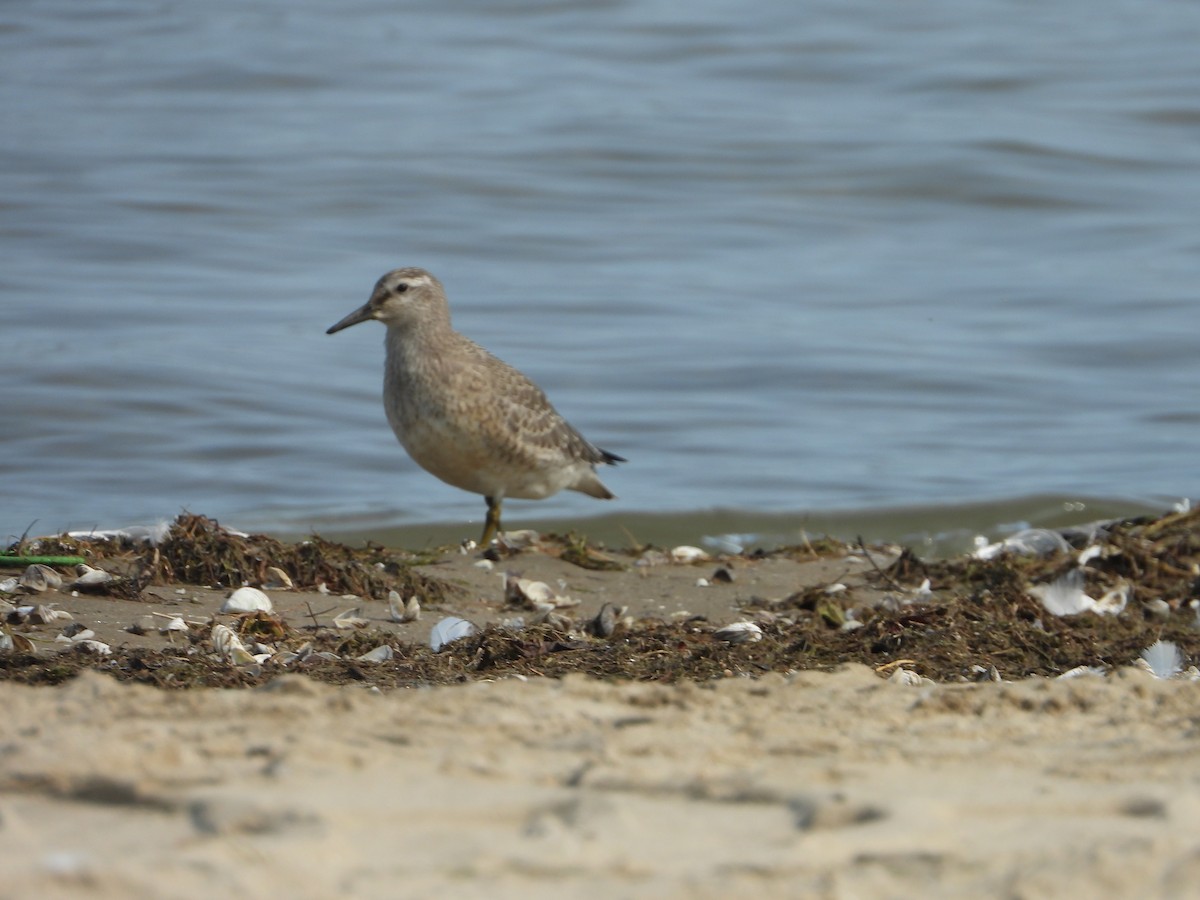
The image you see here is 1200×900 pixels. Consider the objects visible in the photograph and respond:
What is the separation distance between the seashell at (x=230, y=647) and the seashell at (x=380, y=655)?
32 centimetres

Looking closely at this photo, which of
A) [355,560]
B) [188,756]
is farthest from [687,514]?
[188,756]

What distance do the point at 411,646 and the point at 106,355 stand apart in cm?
787

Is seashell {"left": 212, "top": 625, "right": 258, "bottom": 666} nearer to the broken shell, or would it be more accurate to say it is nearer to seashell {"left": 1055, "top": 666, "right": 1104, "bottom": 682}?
seashell {"left": 1055, "top": 666, "right": 1104, "bottom": 682}

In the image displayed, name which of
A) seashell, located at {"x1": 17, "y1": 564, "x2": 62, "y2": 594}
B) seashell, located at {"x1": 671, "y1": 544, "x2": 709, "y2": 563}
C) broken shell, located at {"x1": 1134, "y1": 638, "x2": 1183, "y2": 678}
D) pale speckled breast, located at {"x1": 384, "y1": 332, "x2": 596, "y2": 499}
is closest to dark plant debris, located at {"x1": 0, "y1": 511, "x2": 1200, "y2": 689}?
broken shell, located at {"x1": 1134, "y1": 638, "x2": 1183, "y2": 678}

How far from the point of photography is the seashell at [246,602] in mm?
5500

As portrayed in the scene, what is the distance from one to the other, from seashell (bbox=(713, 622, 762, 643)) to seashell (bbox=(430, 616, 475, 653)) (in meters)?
0.78

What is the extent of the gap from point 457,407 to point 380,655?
3.47m

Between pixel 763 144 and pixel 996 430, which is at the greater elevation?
pixel 763 144

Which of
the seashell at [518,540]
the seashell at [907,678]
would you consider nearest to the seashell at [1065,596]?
the seashell at [907,678]

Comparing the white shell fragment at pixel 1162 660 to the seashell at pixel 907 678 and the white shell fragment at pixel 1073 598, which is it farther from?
the white shell fragment at pixel 1073 598

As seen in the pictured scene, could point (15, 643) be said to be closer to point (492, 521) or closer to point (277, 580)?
point (277, 580)

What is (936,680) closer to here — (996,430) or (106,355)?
(996,430)

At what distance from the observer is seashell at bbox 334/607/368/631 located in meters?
5.55

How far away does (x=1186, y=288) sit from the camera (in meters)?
15.5
